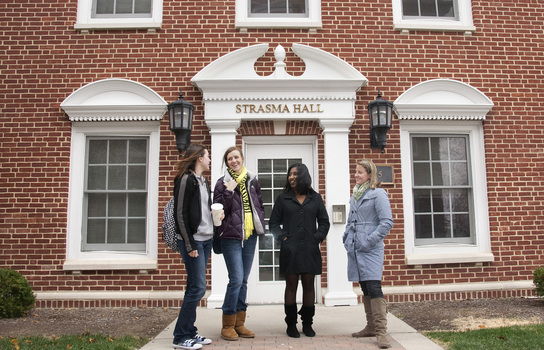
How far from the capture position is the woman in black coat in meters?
4.56

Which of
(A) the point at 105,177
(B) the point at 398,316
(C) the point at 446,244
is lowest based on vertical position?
(B) the point at 398,316

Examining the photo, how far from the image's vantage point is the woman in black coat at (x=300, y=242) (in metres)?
4.56

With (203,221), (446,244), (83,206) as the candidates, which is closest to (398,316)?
(446,244)

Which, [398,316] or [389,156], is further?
[389,156]

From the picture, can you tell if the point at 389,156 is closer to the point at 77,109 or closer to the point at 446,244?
the point at 446,244

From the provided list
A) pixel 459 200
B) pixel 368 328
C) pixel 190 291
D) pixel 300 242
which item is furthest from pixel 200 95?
pixel 459 200

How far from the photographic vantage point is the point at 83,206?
6637 millimetres

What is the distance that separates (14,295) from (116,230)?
60.9 inches

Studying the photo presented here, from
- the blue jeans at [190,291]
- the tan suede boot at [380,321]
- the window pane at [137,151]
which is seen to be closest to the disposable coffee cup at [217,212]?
the blue jeans at [190,291]

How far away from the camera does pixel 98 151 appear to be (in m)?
6.79

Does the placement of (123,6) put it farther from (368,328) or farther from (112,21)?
(368,328)

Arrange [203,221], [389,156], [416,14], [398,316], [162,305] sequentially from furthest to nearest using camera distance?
[416,14] < [389,156] < [162,305] < [398,316] < [203,221]

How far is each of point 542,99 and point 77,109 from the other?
713cm

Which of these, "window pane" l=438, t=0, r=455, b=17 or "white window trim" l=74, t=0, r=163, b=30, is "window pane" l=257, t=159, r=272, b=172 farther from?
"window pane" l=438, t=0, r=455, b=17
